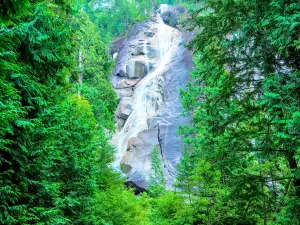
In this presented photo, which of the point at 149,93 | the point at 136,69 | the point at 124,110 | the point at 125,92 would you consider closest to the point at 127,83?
the point at 125,92

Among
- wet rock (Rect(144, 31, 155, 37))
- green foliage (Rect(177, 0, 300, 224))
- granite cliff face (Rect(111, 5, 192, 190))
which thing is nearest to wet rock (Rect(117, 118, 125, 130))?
granite cliff face (Rect(111, 5, 192, 190))

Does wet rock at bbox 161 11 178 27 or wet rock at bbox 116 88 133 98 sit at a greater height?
wet rock at bbox 161 11 178 27

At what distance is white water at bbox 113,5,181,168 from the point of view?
3219cm

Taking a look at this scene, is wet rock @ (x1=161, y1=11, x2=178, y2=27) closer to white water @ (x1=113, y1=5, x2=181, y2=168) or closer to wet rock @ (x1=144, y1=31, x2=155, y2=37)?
white water @ (x1=113, y1=5, x2=181, y2=168)

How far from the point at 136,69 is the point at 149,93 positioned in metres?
5.80

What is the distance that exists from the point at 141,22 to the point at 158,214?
4270 cm

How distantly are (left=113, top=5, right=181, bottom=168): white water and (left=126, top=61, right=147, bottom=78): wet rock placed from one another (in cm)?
93

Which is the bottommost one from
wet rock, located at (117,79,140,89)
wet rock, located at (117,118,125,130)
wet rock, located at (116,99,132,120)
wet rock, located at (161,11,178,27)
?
wet rock, located at (117,118,125,130)

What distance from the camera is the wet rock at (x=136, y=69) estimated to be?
1559 inches

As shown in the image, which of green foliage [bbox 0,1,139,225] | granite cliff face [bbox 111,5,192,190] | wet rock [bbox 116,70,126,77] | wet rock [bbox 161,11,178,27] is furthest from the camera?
wet rock [bbox 161,11,178,27]

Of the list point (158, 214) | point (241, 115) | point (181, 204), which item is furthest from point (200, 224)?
point (241, 115)

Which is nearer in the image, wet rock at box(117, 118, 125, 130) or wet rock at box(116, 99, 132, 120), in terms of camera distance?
wet rock at box(117, 118, 125, 130)

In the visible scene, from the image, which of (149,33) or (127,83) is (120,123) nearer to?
(127,83)

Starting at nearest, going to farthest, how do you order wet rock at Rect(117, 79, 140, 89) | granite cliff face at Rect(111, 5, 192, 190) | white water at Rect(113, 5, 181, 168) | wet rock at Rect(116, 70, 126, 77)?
granite cliff face at Rect(111, 5, 192, 190), white water at Rect(113, 5, 181, 168), wet rock at Rect(117, 79, 140, 89), wet rock at Rect(116, 70, 126, 77)
